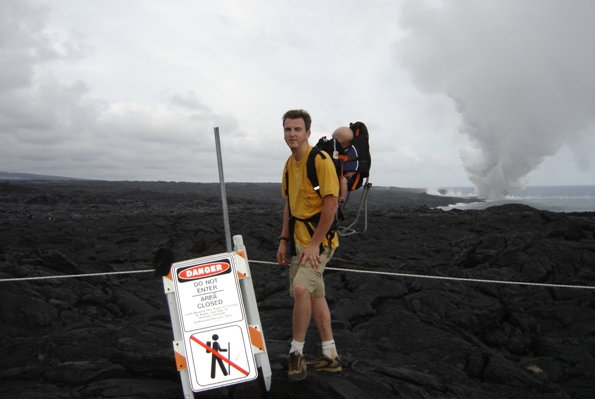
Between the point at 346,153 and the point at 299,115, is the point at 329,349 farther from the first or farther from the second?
the point at 299,115

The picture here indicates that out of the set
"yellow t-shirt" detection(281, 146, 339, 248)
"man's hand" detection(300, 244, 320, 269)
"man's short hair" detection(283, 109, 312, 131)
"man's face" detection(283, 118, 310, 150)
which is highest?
"man's short hair" detection(283, 109, 312, 131)

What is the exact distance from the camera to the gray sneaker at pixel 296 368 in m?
3.80

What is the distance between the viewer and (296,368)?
3.80m

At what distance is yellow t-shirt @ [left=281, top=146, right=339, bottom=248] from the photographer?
3.78 meters

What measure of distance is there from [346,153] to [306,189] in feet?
2.84

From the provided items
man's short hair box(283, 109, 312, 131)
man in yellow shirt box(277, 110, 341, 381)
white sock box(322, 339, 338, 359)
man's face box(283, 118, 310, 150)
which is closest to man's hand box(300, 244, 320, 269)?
man in yellow shirt box(277, 110, 341, 381)

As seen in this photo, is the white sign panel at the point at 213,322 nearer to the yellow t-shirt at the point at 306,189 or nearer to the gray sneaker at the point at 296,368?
the gray sneaker at the point at 296,368

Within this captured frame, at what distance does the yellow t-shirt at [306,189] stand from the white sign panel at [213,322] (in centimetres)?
67

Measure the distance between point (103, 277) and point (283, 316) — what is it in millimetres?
5488

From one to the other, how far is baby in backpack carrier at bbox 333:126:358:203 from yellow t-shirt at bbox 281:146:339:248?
2.09 ft

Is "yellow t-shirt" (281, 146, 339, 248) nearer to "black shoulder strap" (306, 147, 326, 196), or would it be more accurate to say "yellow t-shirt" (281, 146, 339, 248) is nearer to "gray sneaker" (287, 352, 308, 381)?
"black shoulder strap" (306, 147, 326, 196)

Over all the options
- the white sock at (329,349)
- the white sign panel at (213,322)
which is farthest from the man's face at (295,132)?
the white sock at (329,349)

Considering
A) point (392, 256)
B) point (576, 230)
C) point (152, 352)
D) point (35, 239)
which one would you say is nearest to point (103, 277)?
point (35, 239)

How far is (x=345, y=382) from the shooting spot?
12.9 ft
